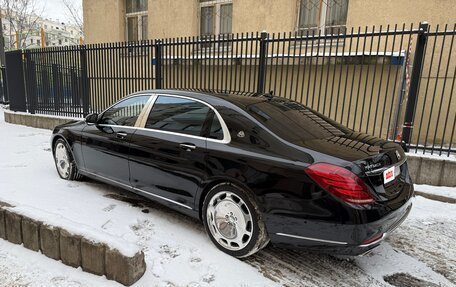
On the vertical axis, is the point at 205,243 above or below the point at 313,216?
below

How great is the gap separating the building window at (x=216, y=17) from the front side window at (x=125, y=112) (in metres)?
6.37

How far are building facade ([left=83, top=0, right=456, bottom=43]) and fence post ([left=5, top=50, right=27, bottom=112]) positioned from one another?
118 inches

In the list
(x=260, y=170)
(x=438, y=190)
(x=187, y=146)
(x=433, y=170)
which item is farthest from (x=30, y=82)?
(x=438, y=190)

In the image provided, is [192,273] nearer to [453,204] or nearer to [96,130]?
[96,130]

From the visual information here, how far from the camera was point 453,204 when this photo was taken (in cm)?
441

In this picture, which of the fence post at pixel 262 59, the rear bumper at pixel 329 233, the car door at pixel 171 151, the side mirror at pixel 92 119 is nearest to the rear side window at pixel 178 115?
the car door at pixel 171 151

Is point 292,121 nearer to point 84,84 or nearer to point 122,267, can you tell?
point 122,267

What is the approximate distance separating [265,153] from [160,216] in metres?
1.71

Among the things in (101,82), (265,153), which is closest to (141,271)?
(265,153)

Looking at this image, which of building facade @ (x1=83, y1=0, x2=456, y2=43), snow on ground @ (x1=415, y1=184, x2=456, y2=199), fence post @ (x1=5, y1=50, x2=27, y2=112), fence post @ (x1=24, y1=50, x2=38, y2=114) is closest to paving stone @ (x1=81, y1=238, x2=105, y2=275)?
snow on ground @ (x1=415, y1=184, x2=456, y2=199)

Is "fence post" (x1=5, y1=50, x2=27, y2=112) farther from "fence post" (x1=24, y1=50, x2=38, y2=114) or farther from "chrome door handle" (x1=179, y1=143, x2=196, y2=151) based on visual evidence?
"chrome door handle" (x1=179, y1=143, x2=196, y2=151)

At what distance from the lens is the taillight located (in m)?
2.36

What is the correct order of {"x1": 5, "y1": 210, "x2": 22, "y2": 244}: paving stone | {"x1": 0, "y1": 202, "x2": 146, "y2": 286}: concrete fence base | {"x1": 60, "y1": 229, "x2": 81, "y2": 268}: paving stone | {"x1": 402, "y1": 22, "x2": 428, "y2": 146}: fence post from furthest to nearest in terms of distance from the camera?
{"x1": 402, "y1": 22, "x2": 428, "y2": 146}: fence post, {"x1": 5, "y1": 210, "x2": 22, "y2": 244}: paving stone, {"x1": 60, "y1": 229, "x2": 81, "y2": 268}: paving stone, {"x1": 0, "y1": 202, "x2": 146, "y2": 286}: concrete fence base

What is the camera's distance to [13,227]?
301 cm
